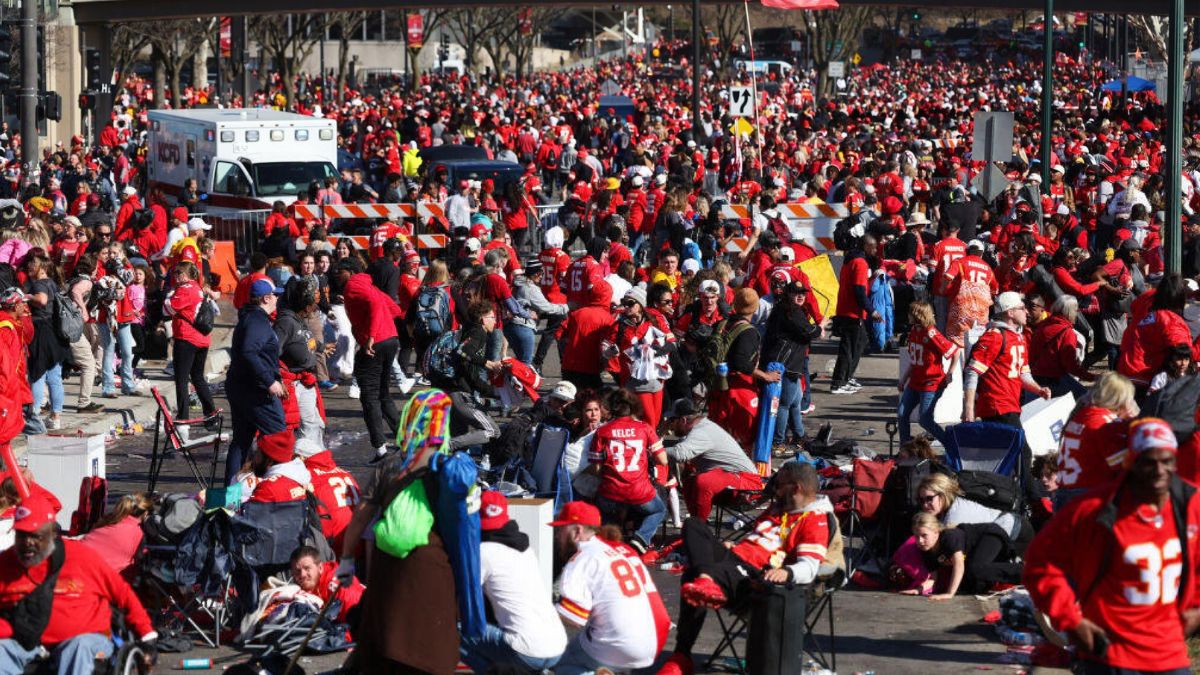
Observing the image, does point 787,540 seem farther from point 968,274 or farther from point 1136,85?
point 1136,85

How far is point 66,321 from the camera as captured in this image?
1534 centimetres

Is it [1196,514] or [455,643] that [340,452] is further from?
[1196,514]

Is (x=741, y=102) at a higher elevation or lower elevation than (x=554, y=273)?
higher

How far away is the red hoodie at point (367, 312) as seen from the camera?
14938 millimetres

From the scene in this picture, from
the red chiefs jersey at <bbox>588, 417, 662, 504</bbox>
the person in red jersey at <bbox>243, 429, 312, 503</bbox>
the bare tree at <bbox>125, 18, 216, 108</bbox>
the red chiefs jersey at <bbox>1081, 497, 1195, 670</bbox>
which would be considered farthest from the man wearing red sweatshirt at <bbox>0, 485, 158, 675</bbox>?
the bare tree at <bbox>125, 18, 216, 108</bbox>

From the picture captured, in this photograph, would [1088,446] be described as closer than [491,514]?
No

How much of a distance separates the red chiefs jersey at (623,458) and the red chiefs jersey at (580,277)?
576 centimetres

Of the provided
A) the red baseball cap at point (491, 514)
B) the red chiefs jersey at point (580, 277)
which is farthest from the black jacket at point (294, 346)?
the red baseball cap at point (491, 514)

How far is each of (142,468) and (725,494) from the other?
16.6 feet

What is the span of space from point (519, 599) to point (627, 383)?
6299mm

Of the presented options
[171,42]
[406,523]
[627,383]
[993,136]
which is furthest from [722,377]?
[171,42]

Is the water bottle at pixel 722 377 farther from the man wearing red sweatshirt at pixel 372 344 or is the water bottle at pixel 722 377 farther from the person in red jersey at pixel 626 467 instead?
the man wearing red sweatshirt at pixel 372 344

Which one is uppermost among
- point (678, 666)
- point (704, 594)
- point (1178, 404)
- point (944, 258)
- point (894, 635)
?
point (944, 258)

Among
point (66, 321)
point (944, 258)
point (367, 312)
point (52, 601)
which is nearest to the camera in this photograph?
point (52, 601)
